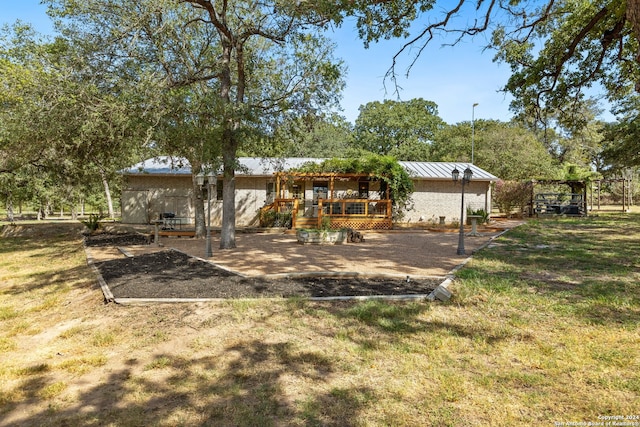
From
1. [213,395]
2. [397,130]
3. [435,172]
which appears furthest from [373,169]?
[397,130]

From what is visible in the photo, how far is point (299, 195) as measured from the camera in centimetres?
1936

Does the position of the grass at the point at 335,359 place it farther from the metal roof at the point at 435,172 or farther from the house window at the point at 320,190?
the metal roof at the point at 435,172

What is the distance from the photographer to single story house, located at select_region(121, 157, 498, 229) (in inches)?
683

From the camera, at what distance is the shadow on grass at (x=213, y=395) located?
259cm

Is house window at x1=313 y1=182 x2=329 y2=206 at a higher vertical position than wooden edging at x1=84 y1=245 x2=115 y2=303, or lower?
higher

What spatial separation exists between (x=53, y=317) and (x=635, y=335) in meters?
7.39

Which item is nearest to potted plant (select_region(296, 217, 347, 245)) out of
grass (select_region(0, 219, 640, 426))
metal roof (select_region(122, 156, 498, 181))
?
metal roof (select_region(122, 156, 498, 181))

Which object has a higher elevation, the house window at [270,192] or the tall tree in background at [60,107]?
the tall tree in background at [60,107]

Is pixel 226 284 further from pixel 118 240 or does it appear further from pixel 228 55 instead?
pixel 118 240

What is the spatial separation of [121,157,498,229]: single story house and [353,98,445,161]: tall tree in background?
1299 cm

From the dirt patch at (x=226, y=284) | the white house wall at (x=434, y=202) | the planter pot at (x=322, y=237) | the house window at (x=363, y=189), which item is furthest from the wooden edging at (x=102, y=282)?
the white house wall at (x=434, y=202)

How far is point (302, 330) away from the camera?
13.6 feet

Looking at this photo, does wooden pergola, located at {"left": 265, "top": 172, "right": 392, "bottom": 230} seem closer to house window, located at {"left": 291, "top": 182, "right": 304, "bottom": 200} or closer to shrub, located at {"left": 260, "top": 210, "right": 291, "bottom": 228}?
shrub, located at {"left": 260, "top": 210, "right": 291, "bottom": 228}

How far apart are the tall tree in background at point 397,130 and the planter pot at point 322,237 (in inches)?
893
